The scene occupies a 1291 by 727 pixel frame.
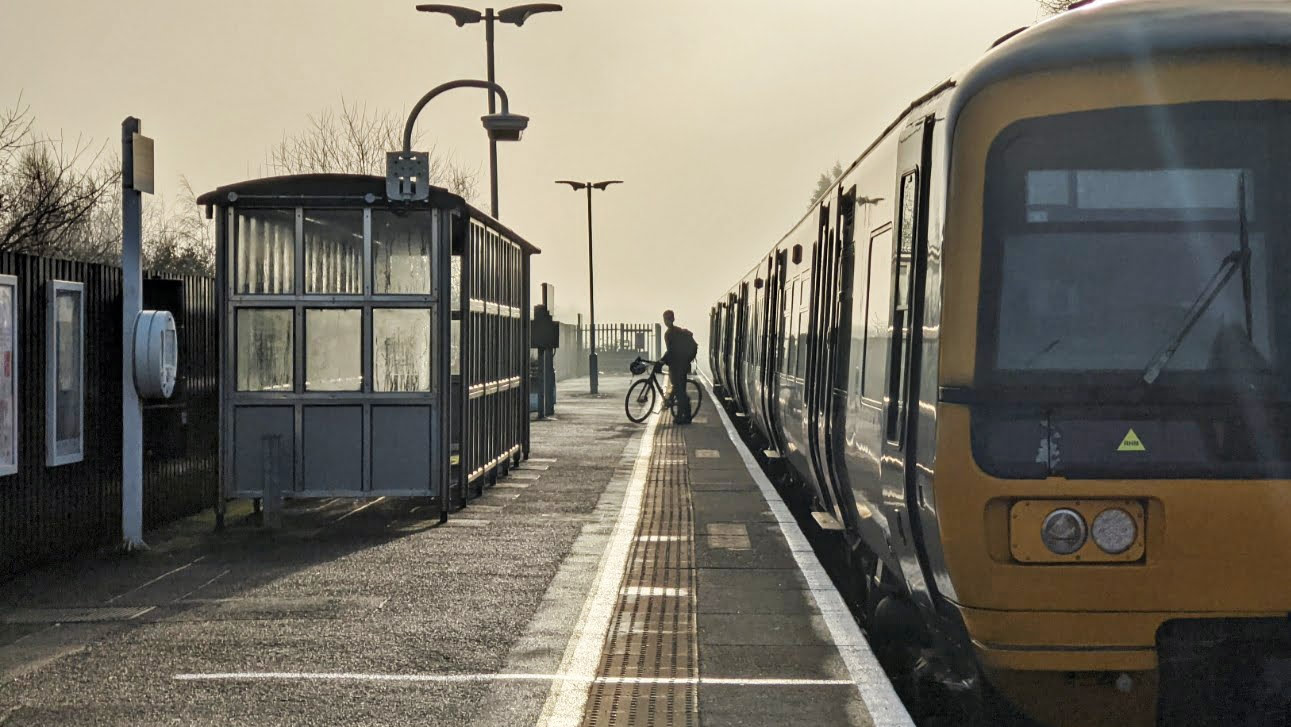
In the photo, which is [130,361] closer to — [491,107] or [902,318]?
[902,318]

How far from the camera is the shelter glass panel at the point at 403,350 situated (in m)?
12.9

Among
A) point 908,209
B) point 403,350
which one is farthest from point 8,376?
point 908,209

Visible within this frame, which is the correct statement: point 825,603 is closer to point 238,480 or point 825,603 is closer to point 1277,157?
point 1277,157

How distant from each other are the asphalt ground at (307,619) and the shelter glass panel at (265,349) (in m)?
1.14

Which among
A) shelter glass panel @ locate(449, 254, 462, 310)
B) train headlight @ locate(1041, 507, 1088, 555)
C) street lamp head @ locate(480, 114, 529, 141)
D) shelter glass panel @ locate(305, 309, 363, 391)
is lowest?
train headlight @ locate(1041, 507, 1088, 555)

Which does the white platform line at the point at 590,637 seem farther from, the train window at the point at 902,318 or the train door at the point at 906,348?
the train window at the point at 902,318

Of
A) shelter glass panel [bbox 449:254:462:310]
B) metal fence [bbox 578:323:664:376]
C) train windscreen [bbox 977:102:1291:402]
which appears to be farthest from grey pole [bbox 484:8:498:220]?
metal fence [bbox 578:323:664:376]

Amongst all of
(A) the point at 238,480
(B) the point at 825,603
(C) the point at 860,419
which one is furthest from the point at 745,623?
(A) the point at 238,480

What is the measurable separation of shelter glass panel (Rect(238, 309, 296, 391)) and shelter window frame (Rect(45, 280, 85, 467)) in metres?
Result: 1.83

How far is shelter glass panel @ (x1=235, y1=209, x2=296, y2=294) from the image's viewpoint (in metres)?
12.7

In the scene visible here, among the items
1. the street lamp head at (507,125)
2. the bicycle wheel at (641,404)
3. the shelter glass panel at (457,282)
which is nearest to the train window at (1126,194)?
the shelter glass panel at (457,282)

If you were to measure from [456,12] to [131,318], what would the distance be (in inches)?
614

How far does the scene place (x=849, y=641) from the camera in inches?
309

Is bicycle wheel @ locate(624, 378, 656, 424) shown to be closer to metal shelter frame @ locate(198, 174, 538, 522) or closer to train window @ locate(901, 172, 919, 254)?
metal shelter frame @ locate(198, 174, 538, 522)
